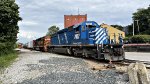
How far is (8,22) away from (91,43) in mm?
13253

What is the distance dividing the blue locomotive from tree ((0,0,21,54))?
6.35 meters

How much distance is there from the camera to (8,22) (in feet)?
114

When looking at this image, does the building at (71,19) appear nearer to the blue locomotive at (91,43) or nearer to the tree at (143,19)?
the tree at (143,19)

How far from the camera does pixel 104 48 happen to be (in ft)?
74.8

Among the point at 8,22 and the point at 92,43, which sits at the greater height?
the point at 8,22

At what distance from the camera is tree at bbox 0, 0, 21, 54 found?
3325cm

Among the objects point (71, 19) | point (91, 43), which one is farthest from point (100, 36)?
point (71, 19)

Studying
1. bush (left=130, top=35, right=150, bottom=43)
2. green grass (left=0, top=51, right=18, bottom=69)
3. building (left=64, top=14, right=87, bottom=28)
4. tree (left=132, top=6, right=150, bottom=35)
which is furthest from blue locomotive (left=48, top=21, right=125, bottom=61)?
tree (left=132, top=6, right=150, bottom=35)

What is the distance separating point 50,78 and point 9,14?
22.3 m

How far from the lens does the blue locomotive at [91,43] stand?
22500 mm

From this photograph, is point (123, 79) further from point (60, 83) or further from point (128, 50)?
point (128, 50)

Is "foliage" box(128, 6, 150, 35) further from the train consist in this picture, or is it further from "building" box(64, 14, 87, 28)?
the train consist

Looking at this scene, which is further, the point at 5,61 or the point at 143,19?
the point at 143,19

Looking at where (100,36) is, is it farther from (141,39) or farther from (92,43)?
(141,39)
